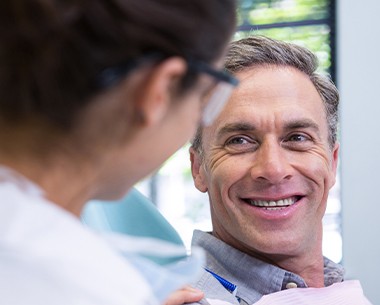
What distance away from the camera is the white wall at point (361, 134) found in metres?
2.86

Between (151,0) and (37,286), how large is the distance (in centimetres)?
27

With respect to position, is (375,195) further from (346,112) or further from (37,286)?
(37,286)

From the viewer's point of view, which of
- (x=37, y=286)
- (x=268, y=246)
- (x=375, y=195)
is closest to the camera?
(x=37, y=286)

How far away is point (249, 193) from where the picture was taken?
156 cm

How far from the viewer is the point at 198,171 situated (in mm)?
1727

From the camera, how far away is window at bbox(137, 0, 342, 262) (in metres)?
2.93

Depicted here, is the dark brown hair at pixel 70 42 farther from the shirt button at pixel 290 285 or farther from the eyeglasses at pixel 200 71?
the shirt button at pixel 290 285

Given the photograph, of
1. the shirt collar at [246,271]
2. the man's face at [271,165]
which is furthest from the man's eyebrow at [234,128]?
the shirt collar at [246,271]

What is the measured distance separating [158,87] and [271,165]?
Result: 91 centimetres

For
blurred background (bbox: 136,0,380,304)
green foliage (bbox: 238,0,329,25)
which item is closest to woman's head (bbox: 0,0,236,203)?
blurred background (bbox: 136,0,380,304)

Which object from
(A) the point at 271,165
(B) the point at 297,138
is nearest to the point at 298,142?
(B) the point at 297,138

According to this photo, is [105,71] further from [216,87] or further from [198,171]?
[198,171]

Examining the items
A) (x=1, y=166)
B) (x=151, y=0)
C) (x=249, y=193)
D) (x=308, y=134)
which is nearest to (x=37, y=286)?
(x=1, y=166)

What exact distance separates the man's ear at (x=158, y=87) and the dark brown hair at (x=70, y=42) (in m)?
0.02
